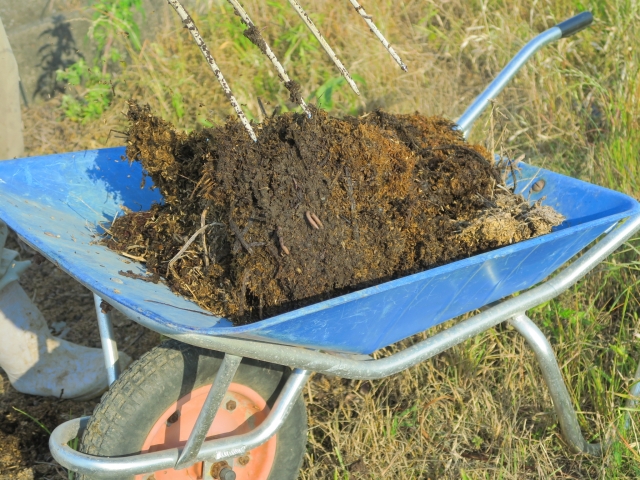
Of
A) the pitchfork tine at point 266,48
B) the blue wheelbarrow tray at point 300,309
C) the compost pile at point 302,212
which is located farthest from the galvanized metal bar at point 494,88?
the pitchfork tine at point 266,48

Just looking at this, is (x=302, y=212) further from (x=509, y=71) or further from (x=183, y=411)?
(x=509, y=71)

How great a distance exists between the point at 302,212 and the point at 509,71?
110 cm

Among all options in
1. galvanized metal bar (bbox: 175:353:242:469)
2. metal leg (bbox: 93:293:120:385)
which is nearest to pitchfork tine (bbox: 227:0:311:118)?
galvanized metal bar (bbox: 175:353:242:469)

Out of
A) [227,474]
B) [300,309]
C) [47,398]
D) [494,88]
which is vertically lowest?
[227,474]

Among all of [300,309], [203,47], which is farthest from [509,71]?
[300,309]

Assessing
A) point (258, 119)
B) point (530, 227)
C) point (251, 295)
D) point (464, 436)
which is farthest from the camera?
point (258, 119)

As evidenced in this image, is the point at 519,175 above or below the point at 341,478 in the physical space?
above

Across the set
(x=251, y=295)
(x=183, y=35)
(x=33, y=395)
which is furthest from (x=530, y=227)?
(x=183, y=35)

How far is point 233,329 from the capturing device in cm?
125

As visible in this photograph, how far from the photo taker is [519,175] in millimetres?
1989

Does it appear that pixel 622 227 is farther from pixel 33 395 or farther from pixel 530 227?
pixel 33 395

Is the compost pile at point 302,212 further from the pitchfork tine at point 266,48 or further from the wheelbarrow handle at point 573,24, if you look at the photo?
the wheelbarrow handle at point 573,24

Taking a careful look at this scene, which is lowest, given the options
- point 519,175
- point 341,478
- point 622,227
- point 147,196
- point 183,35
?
point 341,478

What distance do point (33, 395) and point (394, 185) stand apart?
1601mm
